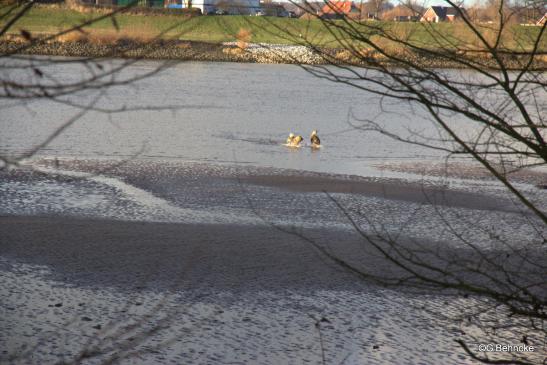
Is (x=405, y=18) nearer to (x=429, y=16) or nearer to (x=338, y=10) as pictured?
(x=429, y=16)

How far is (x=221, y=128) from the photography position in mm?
21688

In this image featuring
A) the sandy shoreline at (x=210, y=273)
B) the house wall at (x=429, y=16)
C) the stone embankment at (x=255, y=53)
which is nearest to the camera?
the stone embankment at (x=255, y=53)

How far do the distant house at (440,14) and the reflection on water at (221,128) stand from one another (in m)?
7.62

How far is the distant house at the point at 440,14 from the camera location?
3.37 m

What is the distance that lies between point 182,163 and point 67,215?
16.7ft

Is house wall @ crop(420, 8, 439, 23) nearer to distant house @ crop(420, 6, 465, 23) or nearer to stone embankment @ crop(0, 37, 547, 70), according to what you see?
distant house @ crop(420, 6, 465, 23)

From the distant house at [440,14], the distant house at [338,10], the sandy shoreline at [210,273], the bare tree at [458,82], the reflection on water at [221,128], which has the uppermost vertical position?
the distant house at [440,14]

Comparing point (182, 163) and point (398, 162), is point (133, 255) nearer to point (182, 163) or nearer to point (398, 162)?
point (182, 163)

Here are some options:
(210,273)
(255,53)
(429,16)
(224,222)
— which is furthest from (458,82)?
(224,222)

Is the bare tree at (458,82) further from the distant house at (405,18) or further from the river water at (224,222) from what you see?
the river water at (224,222)

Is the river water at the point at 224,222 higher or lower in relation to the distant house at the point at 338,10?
lower

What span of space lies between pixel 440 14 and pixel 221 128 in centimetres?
1811

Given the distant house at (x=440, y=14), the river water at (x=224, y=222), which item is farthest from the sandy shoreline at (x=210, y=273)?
the distant house at (x=440, y=14)

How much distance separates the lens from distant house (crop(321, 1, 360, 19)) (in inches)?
119
